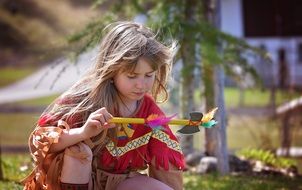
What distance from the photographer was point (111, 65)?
2953 millimetres

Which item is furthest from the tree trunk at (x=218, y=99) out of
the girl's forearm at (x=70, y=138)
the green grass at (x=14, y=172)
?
the girl's forearm at (x=70, y=138)

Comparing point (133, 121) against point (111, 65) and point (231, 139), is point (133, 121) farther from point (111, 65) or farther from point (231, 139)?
point (231, 139)

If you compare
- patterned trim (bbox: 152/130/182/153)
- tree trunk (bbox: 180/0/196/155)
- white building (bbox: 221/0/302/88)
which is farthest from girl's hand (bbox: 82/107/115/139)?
white building (bbox: 221/0/302/88)

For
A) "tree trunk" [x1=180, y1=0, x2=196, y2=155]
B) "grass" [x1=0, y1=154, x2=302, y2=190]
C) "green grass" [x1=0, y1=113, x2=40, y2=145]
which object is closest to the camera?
"grass" [x1=0, y1=154, x2=302, y2=190]

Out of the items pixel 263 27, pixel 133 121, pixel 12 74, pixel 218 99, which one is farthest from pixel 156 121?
pixel 263 27

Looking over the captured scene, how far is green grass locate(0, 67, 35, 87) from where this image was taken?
49.9 feet

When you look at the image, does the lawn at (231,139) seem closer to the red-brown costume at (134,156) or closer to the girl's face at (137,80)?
the red-brown costume at (134,156)

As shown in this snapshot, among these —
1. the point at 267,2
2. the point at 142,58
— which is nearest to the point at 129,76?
the point at 142,58

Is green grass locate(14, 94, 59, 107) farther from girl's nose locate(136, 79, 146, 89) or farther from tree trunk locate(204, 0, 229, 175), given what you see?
girl's nose locate(136, 79, 146, 89)

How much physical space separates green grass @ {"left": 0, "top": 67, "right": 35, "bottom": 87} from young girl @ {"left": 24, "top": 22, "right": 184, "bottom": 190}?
12238mm

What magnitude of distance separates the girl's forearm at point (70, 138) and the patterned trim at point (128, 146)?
0.81 feet

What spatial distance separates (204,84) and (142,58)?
95.9 inches

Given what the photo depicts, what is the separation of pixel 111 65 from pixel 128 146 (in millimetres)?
389

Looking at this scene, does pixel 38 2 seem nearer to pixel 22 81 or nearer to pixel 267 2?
pixel 22 81
